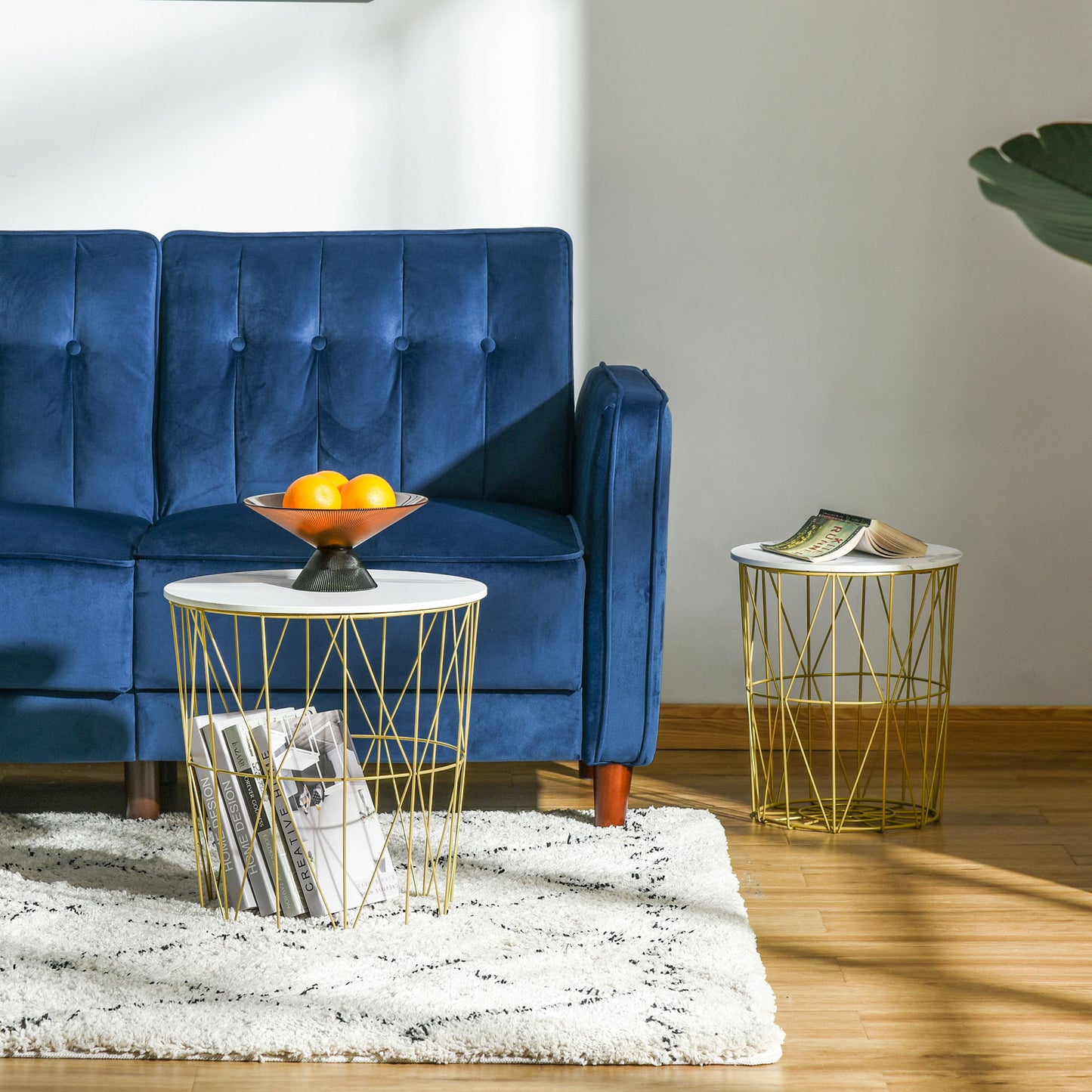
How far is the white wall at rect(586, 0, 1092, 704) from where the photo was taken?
2678 millimetres

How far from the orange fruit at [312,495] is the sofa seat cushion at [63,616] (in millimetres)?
478

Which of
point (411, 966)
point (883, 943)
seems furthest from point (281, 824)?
point (883, 943)

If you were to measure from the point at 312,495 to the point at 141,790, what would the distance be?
0.77m

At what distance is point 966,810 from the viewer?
228cm

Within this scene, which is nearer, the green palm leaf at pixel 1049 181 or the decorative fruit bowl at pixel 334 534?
the green palm leaf at pixel 1049 181

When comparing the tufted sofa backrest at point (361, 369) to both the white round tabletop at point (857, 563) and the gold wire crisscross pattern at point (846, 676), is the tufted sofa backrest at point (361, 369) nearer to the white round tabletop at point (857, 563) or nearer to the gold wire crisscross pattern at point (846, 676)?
the white round tabletop at point (857, 563)

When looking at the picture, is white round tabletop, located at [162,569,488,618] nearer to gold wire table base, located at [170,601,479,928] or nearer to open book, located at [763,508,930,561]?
gold wire table base, located at [170,601,479,928]

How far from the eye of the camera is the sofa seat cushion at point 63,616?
1943mm

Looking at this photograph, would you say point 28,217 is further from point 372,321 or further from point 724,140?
point 724,140

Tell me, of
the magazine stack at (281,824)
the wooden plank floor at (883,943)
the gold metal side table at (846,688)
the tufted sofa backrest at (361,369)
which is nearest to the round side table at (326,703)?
the magazine stack at (281,824)

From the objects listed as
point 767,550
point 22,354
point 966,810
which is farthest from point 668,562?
point 22,354

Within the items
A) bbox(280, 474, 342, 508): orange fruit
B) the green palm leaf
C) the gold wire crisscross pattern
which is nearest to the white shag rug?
bbox(280, 474, 342, 508): orange fruit

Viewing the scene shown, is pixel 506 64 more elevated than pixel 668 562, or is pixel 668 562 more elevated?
pixel 506 64

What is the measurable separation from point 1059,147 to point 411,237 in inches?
74.7
